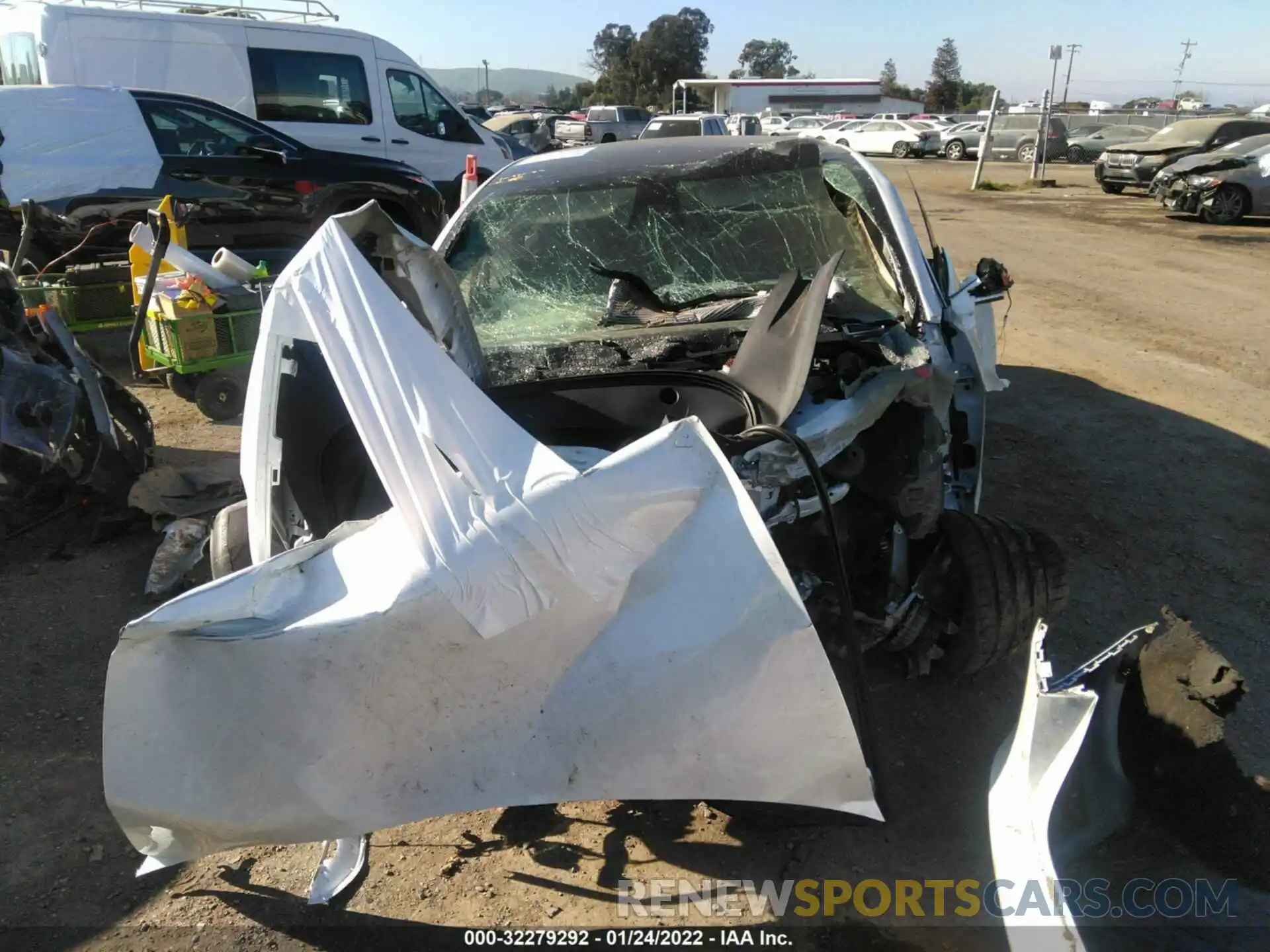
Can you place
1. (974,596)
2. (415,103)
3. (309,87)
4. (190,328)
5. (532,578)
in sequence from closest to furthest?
(532,578), (974,596), (190,328), (309,87), (415,103)

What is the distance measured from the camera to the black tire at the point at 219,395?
19.2ft

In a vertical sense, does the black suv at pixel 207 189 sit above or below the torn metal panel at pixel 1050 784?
above

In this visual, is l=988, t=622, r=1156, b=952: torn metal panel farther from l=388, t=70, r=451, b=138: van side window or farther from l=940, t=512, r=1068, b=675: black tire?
l=388, t=70, r=451, b=138: van side window

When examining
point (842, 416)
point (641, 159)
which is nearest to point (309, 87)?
point (641, 159)

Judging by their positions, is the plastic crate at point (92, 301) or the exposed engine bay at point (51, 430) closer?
the exposed engine bay at point (51, 430)

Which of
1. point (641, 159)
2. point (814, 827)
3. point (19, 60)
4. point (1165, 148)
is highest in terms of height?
point (19, 60)

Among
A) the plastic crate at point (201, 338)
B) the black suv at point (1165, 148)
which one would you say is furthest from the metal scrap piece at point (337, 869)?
the black suv at point (1165, 148)

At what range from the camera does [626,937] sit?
2219 millimetres

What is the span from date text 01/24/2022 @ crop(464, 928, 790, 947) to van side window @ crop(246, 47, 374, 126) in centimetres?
957

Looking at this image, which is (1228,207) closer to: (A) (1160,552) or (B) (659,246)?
(A) (1160,552)

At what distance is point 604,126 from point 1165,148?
16.2 meters

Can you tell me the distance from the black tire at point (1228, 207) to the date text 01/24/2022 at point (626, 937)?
15.5 meters

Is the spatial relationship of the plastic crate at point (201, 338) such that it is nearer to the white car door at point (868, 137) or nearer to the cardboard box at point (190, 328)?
the cardboard box at point (190, 328)

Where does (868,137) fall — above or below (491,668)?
below
